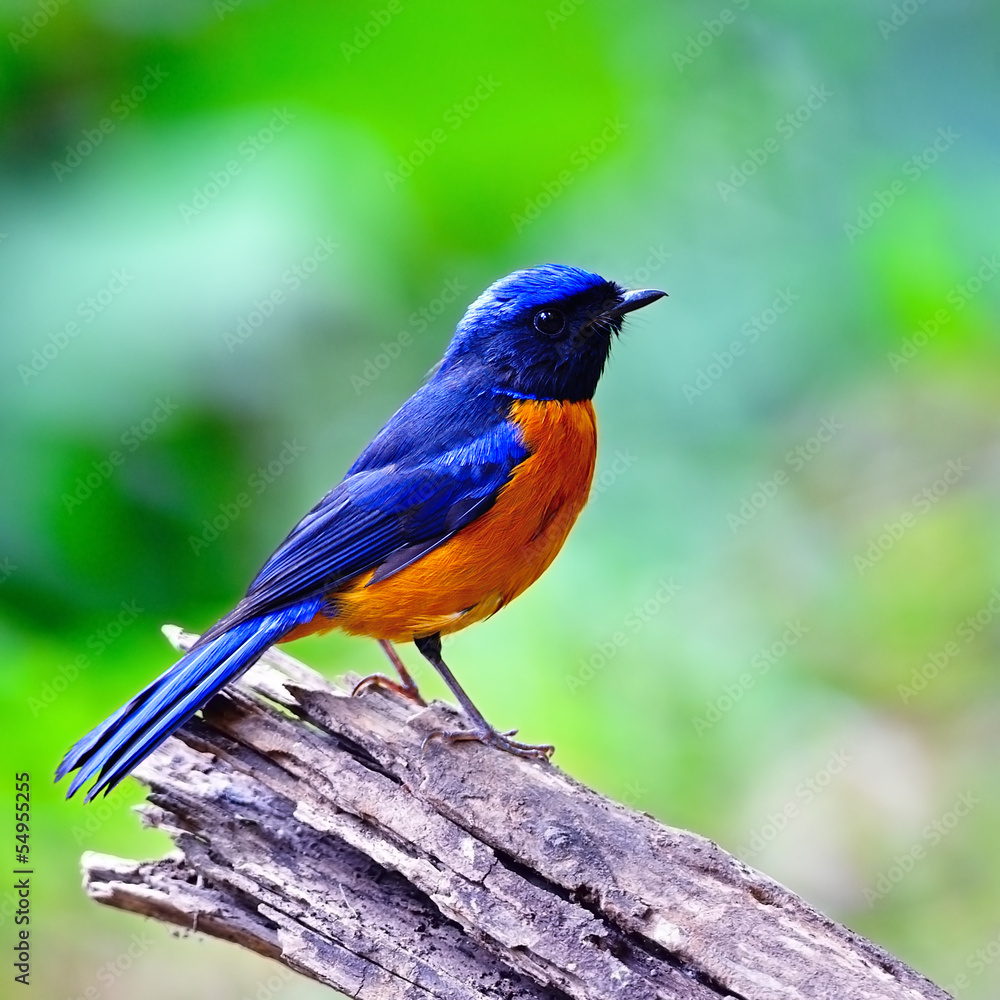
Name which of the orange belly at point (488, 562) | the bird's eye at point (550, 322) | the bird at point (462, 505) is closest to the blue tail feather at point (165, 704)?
the bird at point (462, 505)

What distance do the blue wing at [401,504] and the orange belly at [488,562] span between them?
45 mm

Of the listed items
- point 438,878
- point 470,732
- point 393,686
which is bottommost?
point 438,878

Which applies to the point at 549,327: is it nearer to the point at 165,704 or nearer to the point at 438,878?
the point at 165,704

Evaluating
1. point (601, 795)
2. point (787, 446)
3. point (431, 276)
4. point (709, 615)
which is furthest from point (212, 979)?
point (787, 446)

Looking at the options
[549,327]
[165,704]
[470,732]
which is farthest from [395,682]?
[549,327]

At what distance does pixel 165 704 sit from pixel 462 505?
117 centimetres

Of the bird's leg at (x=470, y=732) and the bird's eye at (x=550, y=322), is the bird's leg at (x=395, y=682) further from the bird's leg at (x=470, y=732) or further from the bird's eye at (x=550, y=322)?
the bird's eye at (x=550, y=322)

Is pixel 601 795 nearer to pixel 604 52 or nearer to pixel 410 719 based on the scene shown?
pixel 410 719

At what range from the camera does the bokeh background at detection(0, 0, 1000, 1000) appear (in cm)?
471

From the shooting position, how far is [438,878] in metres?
3.21

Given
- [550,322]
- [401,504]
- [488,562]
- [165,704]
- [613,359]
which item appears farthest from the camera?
[613,359]

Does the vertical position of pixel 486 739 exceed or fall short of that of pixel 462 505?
it falls short

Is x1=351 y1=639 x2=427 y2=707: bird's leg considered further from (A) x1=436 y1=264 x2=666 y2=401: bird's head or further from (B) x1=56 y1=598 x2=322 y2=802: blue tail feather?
(A) x1=436 y1=264 x2=666 y2=401: bird's head

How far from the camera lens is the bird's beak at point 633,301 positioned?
418 centimetres
